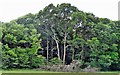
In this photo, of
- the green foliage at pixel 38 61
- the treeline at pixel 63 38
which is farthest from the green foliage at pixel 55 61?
the green foliage at pixel 38 61

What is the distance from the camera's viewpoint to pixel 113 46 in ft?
58.7

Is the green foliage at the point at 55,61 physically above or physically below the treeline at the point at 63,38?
below

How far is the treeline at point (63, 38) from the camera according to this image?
57.8 feet

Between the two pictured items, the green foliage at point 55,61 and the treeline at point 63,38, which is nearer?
the treeline at point 63,38

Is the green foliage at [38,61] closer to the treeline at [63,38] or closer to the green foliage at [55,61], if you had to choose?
the treeline at [63,38]

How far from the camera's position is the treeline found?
693 inches

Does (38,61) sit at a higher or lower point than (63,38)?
lower

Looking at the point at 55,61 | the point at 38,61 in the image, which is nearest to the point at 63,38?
the point at 55,61

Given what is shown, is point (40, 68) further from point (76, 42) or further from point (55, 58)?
point (76, 42)

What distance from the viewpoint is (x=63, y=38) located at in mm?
19109

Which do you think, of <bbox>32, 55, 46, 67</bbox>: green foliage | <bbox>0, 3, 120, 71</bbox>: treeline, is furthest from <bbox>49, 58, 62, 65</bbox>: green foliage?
<bbox>32, 55, 46, 67</bbox>: green foliage

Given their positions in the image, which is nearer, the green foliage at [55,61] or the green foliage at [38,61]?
the green foliage at [38,61]

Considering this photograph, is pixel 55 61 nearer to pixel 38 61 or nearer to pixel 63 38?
pixel 38 61

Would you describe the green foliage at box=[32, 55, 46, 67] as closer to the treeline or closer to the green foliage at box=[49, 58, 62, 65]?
the treeline
